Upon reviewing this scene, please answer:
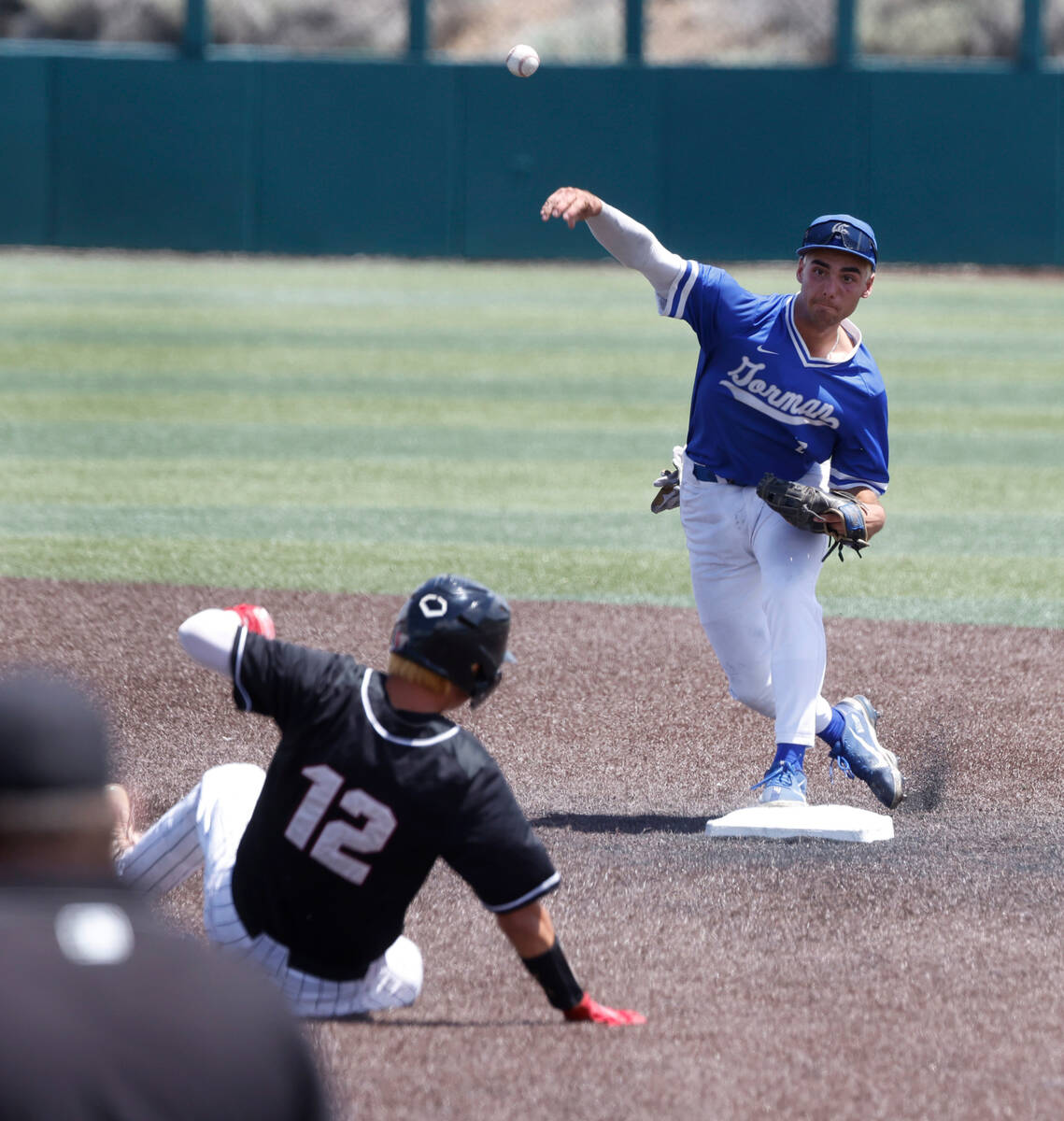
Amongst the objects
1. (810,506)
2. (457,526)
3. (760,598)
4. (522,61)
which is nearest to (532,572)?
(457,526)

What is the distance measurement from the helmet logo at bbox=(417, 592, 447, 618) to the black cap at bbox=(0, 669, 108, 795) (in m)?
1.59

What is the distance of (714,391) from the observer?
5.50 m

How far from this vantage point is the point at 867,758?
559cm

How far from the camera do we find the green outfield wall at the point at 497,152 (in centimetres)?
2370

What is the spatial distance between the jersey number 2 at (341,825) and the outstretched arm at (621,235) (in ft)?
7.50

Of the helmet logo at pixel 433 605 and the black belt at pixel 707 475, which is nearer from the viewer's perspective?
the helmet logo at pixel 433 605

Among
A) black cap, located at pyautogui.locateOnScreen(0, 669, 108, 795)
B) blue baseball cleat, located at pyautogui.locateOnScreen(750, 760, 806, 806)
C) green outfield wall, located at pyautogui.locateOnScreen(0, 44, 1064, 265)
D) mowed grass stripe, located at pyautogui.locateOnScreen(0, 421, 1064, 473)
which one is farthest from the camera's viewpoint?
green outfield wall, located at pyautogui.locateOnScreen(0, 44, 1064, 265)

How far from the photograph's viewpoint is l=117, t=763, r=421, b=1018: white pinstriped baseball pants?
12.0ft

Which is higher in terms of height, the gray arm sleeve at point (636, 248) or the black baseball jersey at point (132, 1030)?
the gray arm sleeve at point (636, 248)

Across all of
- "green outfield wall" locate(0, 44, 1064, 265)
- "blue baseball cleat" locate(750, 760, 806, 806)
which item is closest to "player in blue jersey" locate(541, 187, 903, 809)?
"blue baseball cleat" locate(750, 760, 806, 806)

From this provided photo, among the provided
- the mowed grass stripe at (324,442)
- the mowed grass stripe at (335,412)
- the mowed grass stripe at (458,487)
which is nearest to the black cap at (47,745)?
the mowed grass stripe at (458,487)

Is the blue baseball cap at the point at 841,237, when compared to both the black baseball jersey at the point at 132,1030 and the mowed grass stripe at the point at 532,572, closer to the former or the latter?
the mowed grass stripe at the point at 532,572

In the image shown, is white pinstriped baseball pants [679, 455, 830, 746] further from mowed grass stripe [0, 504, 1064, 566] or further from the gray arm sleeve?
mowed grass stripe [0, 504, 1064, 566]

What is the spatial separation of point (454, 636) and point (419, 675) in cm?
11
